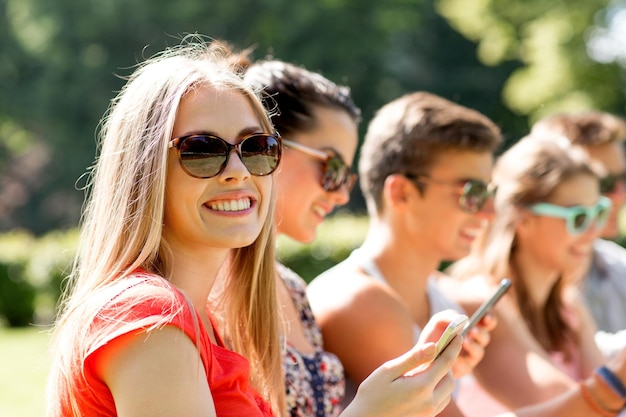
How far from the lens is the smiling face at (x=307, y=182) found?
10.3 feet

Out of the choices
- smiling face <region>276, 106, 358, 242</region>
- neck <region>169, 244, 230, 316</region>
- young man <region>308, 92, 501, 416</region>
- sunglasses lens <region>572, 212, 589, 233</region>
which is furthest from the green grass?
neck <region>169, 244, 230, 316</region>

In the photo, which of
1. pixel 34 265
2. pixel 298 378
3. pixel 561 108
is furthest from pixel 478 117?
pixel 561 108

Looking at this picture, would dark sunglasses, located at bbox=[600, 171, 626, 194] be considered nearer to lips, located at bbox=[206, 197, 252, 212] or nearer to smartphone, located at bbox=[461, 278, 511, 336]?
smartphone, located at bbox=[461, 278, 511, 336]

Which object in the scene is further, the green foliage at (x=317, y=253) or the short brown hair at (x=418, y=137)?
the green foliage at (x=317, y=253)

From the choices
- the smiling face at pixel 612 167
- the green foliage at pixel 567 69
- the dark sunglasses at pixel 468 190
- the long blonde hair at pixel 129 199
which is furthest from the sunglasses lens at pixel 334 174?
the green foliage at pixel 567 69

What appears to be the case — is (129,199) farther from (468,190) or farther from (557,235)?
(557,235)

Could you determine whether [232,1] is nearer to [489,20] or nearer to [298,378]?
[489,20]

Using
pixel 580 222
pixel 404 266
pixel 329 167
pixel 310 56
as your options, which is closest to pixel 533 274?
pixel 580 222

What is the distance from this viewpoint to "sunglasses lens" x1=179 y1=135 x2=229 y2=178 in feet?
6.40

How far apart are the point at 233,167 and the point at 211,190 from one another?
0.07m

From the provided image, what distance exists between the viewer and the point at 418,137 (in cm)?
356

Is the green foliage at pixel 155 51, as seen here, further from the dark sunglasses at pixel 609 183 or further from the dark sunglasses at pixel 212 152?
the dark sunglasses at pixel 212 152

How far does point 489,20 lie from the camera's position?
947 inches

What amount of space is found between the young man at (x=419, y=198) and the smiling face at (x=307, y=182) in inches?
10.3
